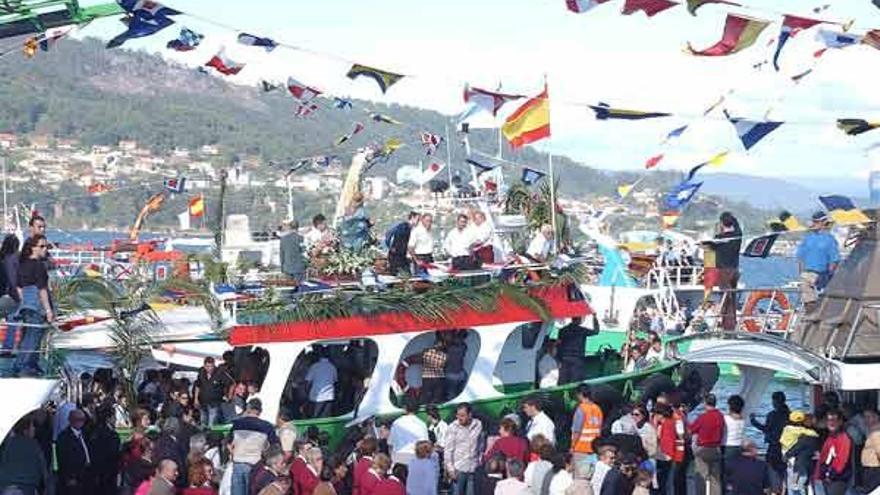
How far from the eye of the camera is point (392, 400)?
18766 mm

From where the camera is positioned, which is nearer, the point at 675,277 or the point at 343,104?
the point at 343,104

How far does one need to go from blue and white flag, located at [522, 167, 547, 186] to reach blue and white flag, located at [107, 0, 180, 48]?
7.72m

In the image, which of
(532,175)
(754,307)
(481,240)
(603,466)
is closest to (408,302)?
(481,240)

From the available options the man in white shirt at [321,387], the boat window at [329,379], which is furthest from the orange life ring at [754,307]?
the man in white shirt at [321,387]

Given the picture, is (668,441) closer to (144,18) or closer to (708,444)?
(708,444)

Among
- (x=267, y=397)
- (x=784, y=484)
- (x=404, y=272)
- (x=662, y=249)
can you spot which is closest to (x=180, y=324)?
(x=267, y=397)

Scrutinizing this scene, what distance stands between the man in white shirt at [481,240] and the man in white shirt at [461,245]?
0.07 meters

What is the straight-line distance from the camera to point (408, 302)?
60.6 feet

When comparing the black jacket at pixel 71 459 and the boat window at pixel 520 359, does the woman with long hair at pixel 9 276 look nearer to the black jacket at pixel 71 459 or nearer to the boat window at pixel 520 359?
the black jacket at pixel 71 459

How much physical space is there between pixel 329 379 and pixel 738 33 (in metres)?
6.04

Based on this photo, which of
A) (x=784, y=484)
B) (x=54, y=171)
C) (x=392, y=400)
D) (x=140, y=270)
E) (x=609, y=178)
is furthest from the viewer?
(x=54, y=171)

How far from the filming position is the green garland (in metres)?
17.8

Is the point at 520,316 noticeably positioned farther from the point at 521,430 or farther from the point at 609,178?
the point at 609,178

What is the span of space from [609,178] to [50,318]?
387 feet
